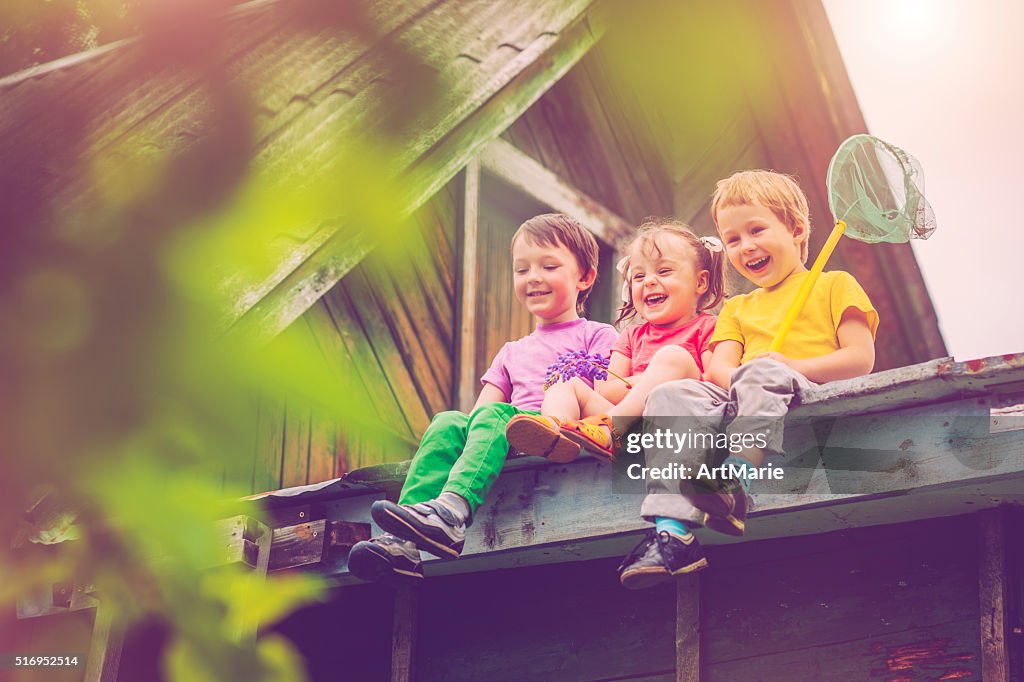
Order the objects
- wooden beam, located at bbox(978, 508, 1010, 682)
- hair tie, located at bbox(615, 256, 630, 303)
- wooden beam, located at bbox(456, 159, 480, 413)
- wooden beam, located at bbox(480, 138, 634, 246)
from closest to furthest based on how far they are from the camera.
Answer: wooden beam, located at bbox(978, 508, 1010, 682)
hair tie, located at bbox(615, 256, 630, 303)
wooden beam, located at bbox(456, 159, 480, 413)
wooden beam, located at bbox(480, 138, 634, 246)

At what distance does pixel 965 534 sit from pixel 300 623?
7.08 feet

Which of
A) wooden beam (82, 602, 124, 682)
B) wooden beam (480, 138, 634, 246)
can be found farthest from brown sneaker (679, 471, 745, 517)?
wooden beam (480, 138, 634, 246)

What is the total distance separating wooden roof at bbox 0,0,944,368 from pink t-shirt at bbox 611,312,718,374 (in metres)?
0.79

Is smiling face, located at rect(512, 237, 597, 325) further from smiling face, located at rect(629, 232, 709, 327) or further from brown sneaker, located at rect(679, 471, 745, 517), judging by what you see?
brown sneaker, located at rect(679, 471, 745, 517)

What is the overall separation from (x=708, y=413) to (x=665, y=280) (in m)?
0.74

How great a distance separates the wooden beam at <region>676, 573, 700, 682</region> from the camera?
3143mm

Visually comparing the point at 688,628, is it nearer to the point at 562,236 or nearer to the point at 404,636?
the point at 404,636

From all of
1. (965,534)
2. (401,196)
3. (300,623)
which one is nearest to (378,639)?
(300,623)

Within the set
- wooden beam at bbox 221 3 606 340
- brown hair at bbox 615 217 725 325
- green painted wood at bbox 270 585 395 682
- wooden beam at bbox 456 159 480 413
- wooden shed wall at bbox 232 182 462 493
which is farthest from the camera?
wooden beam at bbox 456 159 480 413

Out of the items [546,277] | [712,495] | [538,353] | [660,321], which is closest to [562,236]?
[546,277]

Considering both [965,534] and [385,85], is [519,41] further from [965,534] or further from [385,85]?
[385,85]

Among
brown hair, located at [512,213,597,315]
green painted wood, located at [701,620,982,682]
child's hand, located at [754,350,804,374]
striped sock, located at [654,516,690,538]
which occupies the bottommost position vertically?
green painted wood, located at [701,620,982,682]

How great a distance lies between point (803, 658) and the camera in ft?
9.98

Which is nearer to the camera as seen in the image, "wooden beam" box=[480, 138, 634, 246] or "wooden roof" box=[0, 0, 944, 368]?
"wooden roof" box=[0, 0, 944, 368]
